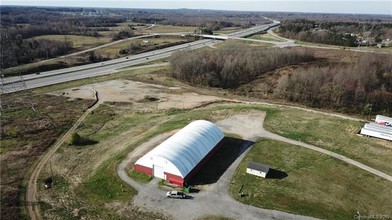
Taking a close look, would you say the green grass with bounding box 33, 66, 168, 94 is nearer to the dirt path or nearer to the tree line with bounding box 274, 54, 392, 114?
the dirt path

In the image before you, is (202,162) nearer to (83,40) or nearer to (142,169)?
(142,169)

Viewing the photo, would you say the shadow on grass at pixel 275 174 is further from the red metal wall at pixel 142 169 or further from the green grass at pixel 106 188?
the green grass at pixel 106 188

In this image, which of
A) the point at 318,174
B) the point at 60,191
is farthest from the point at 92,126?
the point at 318,174

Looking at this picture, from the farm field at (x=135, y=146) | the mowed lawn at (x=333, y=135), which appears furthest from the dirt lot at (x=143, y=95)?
the mowed lawn at (x=333, y=135)

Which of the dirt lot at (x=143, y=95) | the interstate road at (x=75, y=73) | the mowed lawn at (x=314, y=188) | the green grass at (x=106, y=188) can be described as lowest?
the green grass at (x=106, y=188)

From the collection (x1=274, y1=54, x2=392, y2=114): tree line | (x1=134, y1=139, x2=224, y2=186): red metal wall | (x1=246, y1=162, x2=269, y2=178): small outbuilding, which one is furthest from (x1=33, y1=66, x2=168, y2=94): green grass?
(x1=246, y1=162, x2=269, y2=178): small outbuilding

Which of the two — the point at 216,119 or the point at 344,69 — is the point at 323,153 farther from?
the point at 344,69
